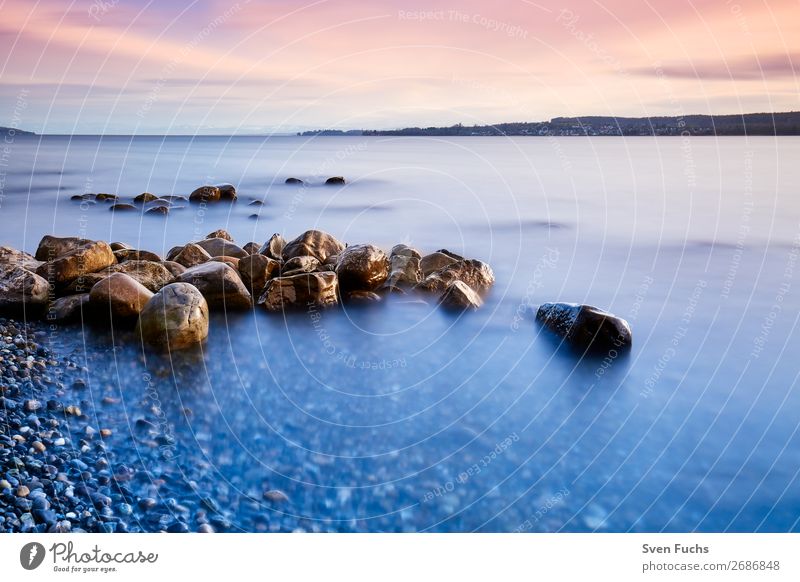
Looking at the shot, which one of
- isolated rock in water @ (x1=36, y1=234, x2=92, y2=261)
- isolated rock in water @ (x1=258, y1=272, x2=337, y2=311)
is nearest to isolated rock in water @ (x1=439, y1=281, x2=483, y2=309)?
isolated rock in water @ (x1=258, y1=272, x2=337, y2=311)

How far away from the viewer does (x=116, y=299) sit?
775 centimetres

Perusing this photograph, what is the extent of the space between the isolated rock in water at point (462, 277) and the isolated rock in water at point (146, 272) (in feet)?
12.9

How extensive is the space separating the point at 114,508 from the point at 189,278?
4.76 m

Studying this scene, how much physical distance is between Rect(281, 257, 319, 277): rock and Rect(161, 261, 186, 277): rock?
5.05 feet

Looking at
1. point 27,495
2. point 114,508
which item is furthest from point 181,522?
point 27,495

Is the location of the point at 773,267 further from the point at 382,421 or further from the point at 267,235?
the point at 267,235

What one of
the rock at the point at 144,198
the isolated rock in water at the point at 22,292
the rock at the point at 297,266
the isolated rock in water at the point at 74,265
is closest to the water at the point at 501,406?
the isolated rock in water at the point at 22,292

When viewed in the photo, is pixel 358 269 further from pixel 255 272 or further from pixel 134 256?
pixel 134 256

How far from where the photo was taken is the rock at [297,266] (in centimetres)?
960

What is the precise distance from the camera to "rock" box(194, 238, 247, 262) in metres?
10.4

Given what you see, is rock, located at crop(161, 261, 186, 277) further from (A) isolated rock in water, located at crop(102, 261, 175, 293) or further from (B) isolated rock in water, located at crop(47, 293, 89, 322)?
(B) isolated rock in water, located at crop(47, 293, 89, 322)
